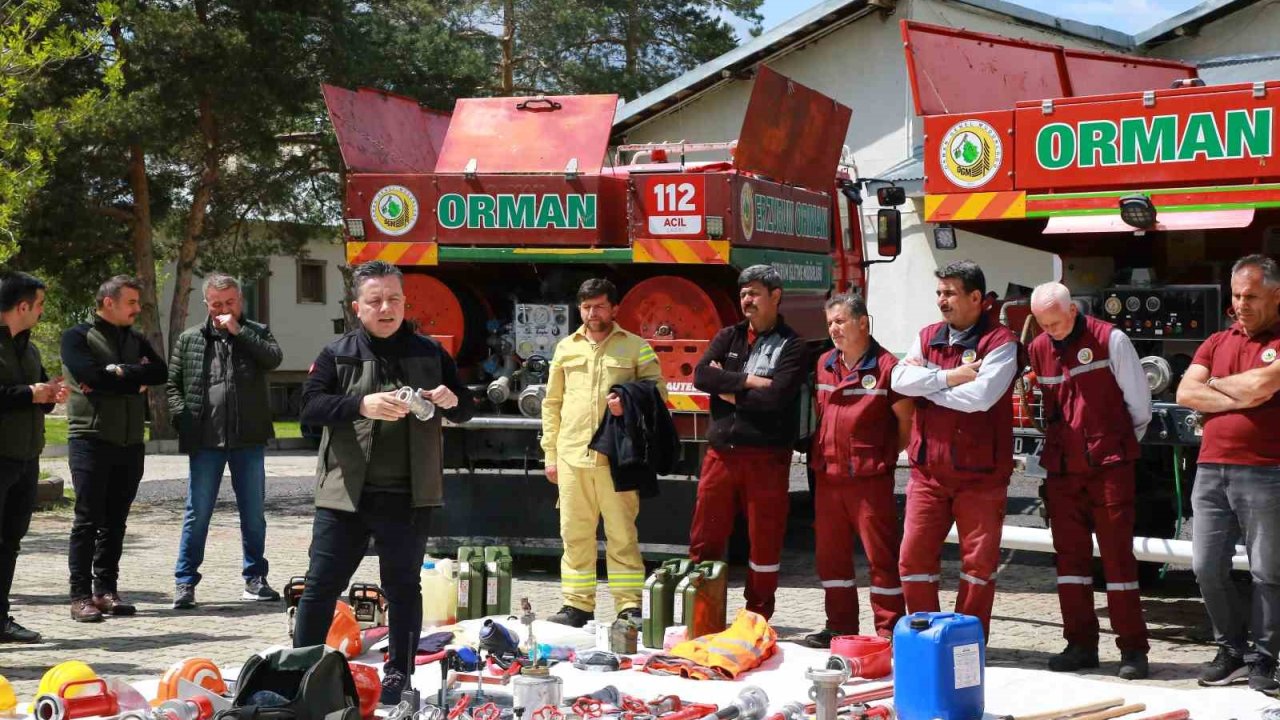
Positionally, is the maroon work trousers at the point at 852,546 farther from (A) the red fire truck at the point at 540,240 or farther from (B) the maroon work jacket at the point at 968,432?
(A) the red fire truck at the point at 540,240

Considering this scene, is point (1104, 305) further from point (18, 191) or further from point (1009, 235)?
point (18, 191)

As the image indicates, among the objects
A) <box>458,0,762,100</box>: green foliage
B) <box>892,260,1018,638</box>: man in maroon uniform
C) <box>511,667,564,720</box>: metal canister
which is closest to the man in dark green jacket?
<box>511,667,564,720</box>: metal canister

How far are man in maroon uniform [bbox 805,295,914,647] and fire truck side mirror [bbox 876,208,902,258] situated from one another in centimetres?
396

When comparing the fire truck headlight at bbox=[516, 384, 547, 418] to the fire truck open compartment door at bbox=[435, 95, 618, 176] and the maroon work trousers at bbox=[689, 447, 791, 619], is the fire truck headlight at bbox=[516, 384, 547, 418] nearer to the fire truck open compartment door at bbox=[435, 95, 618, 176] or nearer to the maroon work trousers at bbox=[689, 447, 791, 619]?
the fire truck open compartment door at bbox=[435, 95, 618, 176]

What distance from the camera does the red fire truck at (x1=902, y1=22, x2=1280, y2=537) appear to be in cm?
772

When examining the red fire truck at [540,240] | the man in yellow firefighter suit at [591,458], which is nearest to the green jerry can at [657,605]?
the man in yellow firefighter suit at [591,458]

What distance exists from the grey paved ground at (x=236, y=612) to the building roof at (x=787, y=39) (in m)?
10.2

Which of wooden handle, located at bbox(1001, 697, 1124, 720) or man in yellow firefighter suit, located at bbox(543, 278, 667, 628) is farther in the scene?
man in yellow firefighter suit, located at bbox(543, 278, 667, 628)

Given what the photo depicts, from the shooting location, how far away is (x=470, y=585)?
8.20 metres

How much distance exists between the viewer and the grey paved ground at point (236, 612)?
7.55 m

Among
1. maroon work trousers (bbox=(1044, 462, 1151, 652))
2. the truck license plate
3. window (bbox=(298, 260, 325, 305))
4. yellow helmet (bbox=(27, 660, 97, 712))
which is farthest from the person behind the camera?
window (bbox=(298, 260, 325, 305))

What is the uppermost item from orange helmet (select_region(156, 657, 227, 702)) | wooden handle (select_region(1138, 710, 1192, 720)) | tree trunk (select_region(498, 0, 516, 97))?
tree trunk (select_region(498, 0, 516, 97))

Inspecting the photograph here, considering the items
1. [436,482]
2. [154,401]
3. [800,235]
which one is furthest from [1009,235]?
[154,401]

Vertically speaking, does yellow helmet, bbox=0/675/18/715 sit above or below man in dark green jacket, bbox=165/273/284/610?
below
